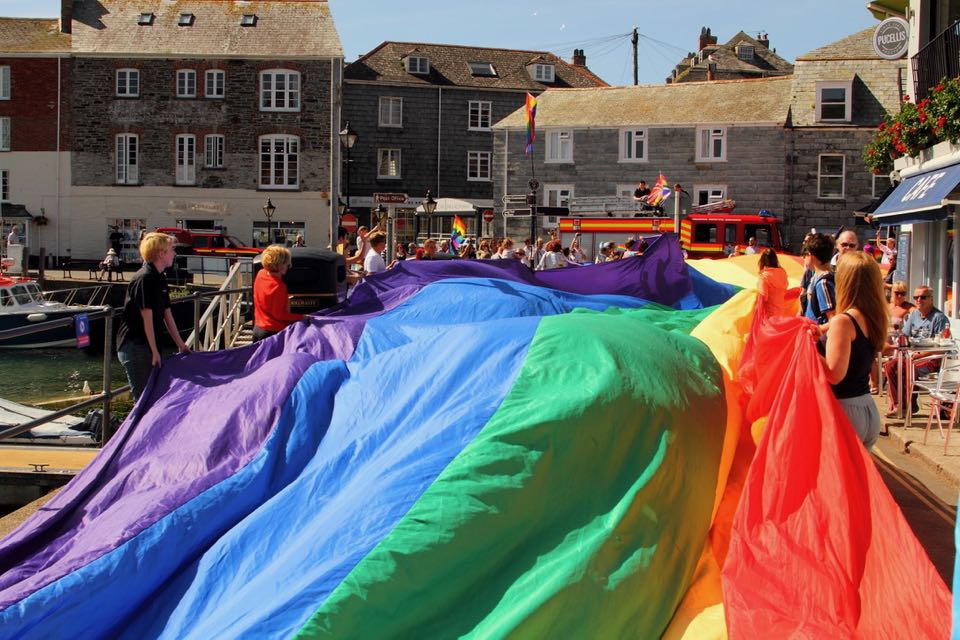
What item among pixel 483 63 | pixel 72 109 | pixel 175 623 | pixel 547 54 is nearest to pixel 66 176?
pixel 72 109

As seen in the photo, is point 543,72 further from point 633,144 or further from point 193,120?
point 193,120

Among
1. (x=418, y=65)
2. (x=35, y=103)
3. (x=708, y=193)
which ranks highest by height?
(x=418, y=65)

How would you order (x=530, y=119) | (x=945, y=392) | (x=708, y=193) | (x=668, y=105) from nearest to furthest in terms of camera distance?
(x=945, y=392)
(x=530, y=119)
(x=708, y=193)
(x=668, y=105)

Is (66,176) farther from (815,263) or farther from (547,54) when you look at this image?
(815,263)

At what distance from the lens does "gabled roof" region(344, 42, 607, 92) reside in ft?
165

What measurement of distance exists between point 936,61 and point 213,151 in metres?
34.6

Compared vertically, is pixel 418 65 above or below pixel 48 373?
above

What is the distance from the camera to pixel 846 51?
41469mm

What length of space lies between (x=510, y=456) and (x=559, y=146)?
40.5 meters

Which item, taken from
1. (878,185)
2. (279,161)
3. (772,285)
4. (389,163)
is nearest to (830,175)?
(878,185)

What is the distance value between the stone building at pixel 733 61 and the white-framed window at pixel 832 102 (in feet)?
60.1

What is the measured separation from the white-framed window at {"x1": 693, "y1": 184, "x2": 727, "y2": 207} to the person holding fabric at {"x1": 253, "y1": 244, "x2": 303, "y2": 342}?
33738 mm

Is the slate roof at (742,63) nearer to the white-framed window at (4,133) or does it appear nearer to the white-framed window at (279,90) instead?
the white-framed window at (279,90)

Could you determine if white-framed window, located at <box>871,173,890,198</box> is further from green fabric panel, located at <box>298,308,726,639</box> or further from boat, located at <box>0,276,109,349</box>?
green fabric panel, located at <box>298,308,726,639</box>
